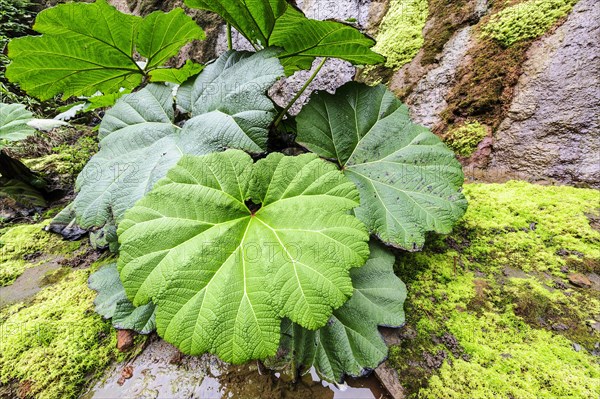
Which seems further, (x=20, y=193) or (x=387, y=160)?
(x=20, y=193)

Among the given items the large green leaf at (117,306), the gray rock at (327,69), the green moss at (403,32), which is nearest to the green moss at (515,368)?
the large green leaf at (117,306)

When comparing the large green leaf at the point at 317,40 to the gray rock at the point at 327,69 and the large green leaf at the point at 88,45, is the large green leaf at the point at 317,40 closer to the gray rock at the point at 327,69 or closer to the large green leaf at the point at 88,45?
the large green leaf at the point at 88,45

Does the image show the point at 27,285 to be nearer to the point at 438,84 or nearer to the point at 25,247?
the point at 25,247

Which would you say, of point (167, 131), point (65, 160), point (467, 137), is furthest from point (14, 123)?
point (467, 137)

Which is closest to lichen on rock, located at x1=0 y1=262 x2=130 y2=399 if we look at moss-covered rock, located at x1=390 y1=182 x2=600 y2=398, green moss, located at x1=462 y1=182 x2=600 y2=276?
moss-covered rock, located at x1=390 y1=182 x2=600 y2=398

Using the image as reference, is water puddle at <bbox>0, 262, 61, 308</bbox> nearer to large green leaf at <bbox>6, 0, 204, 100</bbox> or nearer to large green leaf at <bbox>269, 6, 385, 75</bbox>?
large green leaf at <bbox>6, 0, 204, 100</bbox>

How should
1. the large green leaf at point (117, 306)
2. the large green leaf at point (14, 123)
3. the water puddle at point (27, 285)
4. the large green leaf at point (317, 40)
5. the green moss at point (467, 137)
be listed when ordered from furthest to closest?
the large green leaf at point (14, 123) → the green moss at point (467, 137) → the water puddle at point (27, 285) → the large green leaf at point (317, 40) → the large green leaf at point (117, 306)

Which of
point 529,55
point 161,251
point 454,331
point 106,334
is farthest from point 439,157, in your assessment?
point 106,334
